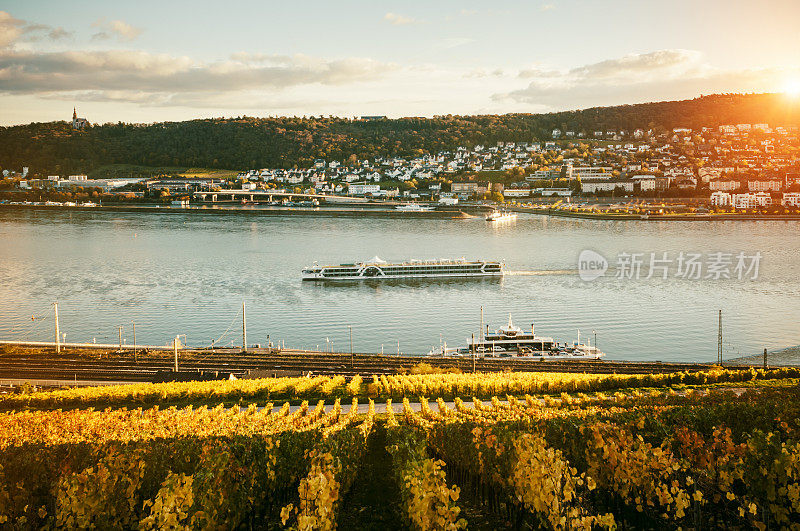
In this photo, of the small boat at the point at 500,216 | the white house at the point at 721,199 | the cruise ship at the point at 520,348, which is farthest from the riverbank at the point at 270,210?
the cruise ship at the point at 520,348

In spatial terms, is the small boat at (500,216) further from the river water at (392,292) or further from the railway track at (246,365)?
the railway track at (246,365)

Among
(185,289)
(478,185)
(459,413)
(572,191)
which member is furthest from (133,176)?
(459,413)

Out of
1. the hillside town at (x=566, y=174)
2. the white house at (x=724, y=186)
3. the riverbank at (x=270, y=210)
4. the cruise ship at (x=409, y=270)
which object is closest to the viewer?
the cruise ship at (x=409, y=270)

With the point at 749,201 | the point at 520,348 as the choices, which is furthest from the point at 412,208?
the point at 520,348

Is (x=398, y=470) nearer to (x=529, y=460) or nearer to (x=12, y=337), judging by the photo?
(x=529, y=460)

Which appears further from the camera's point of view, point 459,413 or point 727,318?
point 727,318

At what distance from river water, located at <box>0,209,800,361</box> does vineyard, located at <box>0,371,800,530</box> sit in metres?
8.64

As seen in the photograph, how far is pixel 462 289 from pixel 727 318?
26.6ft

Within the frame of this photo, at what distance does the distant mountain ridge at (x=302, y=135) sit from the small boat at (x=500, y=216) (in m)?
25.1

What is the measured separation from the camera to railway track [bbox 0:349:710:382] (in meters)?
10.4

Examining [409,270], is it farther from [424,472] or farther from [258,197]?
[258,197]

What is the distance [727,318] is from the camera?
16484 millimetres

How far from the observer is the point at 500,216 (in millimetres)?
45188

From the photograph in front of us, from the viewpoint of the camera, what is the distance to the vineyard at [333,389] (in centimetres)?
755
